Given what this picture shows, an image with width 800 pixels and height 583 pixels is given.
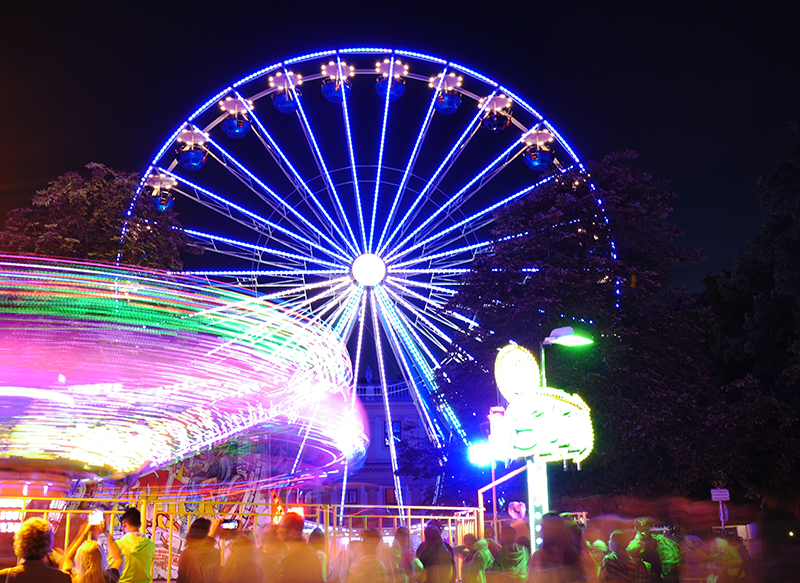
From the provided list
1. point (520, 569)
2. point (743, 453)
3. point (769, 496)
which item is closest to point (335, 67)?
point (743, 453)

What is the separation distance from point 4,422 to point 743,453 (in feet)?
56.3

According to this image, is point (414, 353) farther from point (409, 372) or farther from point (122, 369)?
point (122, 369)

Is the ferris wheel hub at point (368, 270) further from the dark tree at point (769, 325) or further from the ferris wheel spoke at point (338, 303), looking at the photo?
the dark tree at point (769, 325)

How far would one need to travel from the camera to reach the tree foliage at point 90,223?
19.0 metres

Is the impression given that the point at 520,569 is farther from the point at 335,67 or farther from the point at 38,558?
the point at 335,67

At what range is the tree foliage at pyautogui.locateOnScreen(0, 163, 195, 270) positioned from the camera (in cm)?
1895

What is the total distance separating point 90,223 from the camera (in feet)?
62.7

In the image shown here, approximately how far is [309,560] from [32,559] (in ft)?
6.06

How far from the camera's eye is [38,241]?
717 inches

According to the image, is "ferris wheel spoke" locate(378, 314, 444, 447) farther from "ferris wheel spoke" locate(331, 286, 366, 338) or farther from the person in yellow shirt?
the person in yellow shirt

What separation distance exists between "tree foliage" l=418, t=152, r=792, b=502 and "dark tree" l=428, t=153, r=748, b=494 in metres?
0.03

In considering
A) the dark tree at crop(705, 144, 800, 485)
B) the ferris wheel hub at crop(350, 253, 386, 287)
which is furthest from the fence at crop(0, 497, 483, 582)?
the dark tree at crop(705, 144, 800, 485)

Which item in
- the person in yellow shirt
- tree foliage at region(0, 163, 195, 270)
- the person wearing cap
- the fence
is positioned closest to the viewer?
the person wearing cap

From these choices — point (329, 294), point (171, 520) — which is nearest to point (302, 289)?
point (329, 294)
